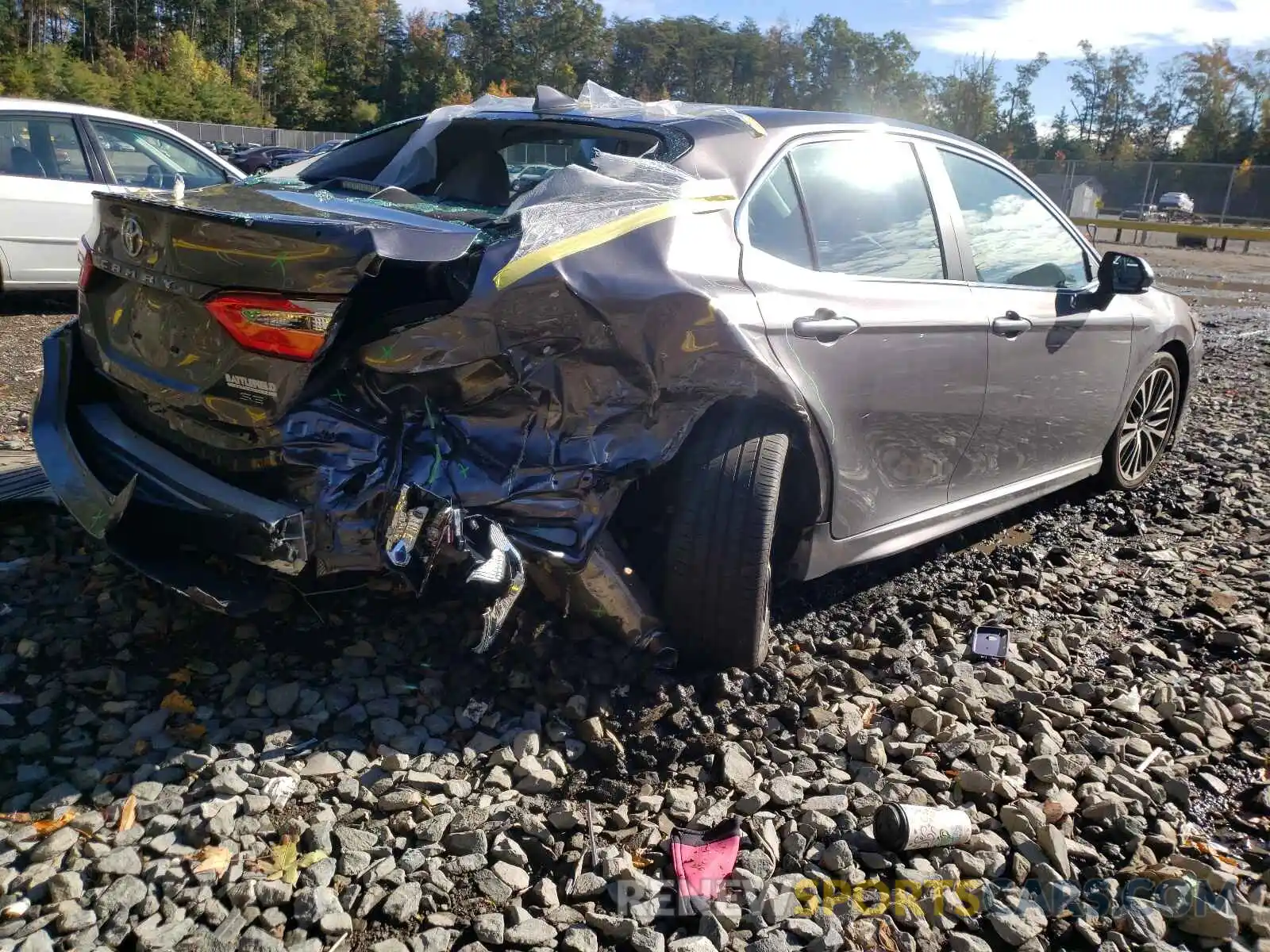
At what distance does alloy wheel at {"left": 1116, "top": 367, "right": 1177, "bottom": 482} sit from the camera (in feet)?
16.8

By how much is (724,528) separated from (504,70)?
301ft

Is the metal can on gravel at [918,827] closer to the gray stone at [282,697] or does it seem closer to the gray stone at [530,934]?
the gray stone at [530,934]

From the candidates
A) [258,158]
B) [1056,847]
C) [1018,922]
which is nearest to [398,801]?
[1018,922]

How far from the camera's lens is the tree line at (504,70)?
56625 millimetres

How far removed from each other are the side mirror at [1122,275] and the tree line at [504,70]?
49.5 metres

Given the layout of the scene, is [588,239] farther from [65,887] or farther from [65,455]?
[65,887]

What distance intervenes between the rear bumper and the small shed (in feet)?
105

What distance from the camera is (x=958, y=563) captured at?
4.32 metres

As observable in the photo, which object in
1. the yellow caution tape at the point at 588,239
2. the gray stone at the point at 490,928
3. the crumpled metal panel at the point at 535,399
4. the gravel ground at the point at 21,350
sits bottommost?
the gray stone at the point at 490,928

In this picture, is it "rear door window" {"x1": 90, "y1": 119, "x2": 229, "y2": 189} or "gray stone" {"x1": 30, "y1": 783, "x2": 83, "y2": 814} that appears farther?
"rear door window" {"x1": 90, "y1": 119, "x2": 229, "y2": 189}

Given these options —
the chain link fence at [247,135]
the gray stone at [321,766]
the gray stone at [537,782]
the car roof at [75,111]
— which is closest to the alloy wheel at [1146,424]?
the gray stone at [537,782]

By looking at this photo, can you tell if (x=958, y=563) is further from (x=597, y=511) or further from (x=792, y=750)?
(x=597, y=511)

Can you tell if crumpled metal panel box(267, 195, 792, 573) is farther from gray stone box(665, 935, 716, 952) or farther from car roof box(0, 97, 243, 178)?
car roof box(0, 97, 243, 178)

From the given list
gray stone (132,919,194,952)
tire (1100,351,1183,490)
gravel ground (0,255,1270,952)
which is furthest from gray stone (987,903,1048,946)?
tire (1100,351,1183,490)
